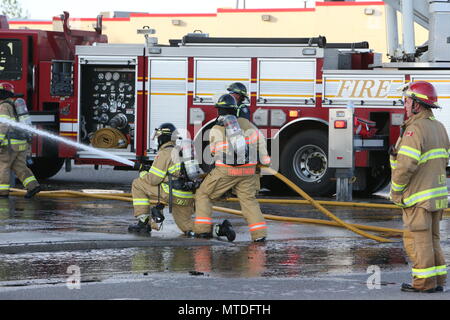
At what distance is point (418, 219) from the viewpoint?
24.4 ft

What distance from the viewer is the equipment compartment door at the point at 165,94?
15562 mm

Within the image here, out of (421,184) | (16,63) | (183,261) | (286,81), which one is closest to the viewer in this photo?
(421,184)

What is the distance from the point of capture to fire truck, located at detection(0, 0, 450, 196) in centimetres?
1471

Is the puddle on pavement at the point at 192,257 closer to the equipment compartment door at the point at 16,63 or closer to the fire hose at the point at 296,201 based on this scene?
the fire hose at the point at 296,201

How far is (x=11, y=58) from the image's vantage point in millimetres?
16219

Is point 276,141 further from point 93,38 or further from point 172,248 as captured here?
point 172,248

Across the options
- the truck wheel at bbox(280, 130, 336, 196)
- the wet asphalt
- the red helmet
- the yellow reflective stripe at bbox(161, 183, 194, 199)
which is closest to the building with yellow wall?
the truck wheel at bbox(280, 130, 336, 196)

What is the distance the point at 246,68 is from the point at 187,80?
0.94m

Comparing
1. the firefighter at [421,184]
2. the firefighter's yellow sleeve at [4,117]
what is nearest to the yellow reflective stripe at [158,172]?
the firefighter at [421,184]

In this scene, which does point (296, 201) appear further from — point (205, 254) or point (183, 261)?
point (183, 261)

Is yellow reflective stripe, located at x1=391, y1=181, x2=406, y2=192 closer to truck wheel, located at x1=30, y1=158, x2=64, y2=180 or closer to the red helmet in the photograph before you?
the red helmet

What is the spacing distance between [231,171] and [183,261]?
5.03ft

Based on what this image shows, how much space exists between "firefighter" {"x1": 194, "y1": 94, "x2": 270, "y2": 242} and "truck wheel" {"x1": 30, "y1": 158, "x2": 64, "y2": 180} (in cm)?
761

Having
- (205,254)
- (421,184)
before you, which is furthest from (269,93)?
(421,184)
